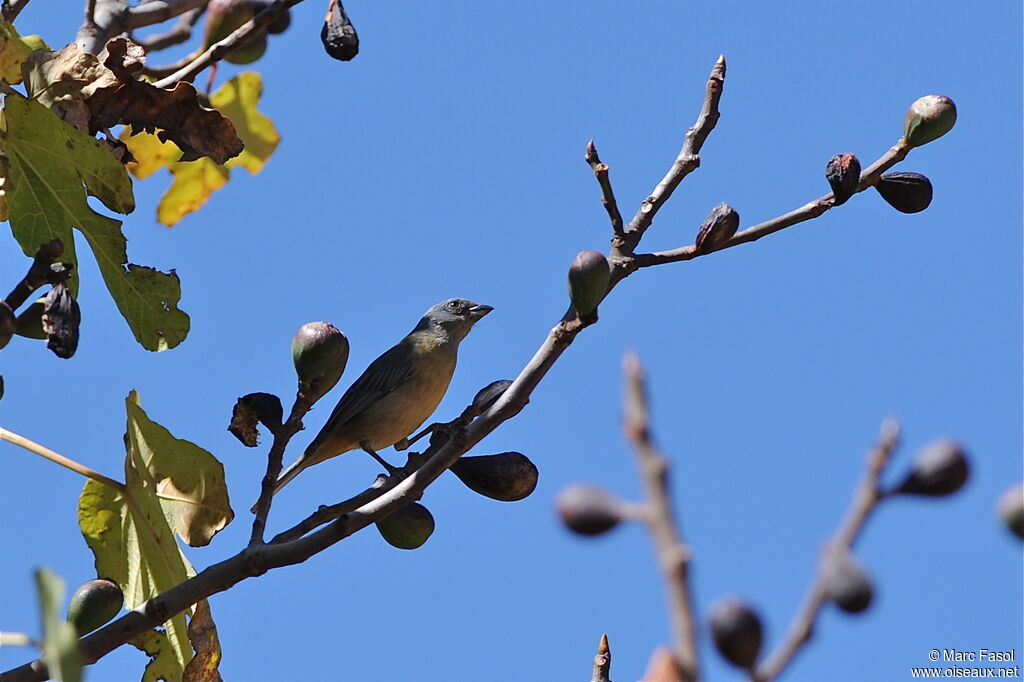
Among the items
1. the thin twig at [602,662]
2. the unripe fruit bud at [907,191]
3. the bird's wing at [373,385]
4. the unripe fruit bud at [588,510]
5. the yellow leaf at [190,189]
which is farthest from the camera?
the bird's wing at [373,385]

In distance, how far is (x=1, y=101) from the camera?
11.2 feet

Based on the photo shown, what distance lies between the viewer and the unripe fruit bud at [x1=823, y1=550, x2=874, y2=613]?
3.48 feet

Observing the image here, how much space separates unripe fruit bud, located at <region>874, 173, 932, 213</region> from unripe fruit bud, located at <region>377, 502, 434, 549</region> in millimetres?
1396

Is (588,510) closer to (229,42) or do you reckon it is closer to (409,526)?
(409,526)

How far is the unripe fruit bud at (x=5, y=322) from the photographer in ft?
8.40

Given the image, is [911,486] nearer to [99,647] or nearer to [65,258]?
[99,647]

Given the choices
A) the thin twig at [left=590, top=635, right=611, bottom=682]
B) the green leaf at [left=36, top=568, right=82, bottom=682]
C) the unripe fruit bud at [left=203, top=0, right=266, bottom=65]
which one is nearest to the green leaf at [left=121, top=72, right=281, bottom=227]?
the unripe fruit bud at [left=203, top=0, right=266, bottom=65]

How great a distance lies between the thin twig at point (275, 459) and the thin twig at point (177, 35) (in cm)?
202

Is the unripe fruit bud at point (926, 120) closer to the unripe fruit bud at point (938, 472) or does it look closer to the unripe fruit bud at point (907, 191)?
the unripe fruit bud at point (907, 191)

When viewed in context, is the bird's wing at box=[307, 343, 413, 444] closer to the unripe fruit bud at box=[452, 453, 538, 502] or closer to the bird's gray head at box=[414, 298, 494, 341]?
the bird's gray head at box=[414, 298, 494, 341]

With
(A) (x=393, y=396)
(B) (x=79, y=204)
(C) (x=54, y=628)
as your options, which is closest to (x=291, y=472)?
(A) (x=393, y=396)

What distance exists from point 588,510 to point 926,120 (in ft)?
7.07

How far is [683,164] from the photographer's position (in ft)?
8.61

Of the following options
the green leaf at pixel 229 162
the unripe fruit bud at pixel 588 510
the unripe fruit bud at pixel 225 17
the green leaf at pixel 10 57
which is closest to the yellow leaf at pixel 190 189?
the green leaf at pixel 229 162
